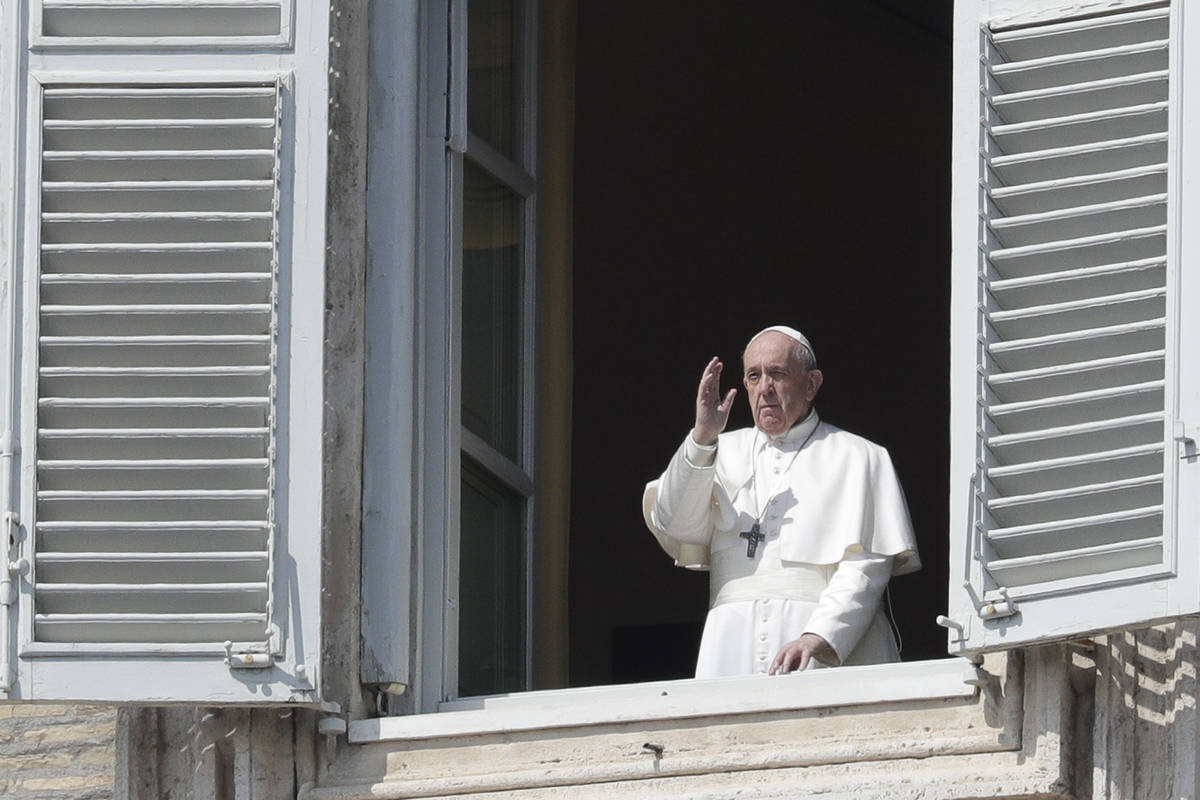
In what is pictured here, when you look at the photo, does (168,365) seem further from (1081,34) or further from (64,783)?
(1081,34)

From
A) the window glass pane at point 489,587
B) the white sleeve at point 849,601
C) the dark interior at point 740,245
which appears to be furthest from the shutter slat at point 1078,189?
the dark interior at point 740,245

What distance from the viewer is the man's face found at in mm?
6895

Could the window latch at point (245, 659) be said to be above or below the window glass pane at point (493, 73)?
below

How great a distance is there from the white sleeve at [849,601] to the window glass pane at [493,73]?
1.12 metres

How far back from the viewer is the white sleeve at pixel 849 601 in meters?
6.41

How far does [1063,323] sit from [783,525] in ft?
3.72

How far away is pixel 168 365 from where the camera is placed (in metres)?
6.01

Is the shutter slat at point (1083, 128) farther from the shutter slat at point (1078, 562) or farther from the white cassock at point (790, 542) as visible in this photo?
the white cassock at point (790, 542)

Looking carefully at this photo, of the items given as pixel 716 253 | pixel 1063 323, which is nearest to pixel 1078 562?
pixel 1063 323

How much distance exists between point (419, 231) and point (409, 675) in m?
0.84

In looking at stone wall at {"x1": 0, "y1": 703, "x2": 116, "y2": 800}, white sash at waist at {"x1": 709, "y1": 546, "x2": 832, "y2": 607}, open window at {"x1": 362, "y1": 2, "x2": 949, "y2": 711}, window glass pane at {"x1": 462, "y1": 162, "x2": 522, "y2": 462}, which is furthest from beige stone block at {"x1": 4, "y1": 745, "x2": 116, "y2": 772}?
open window at {"x1": 362, "y1": 2, "x2": 949, "y2": 711}

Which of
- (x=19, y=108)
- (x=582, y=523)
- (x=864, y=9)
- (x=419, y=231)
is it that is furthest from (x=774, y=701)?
(x=864, y=9)

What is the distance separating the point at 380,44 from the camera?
21.0 feet

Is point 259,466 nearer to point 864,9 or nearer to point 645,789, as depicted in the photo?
point 645,789
